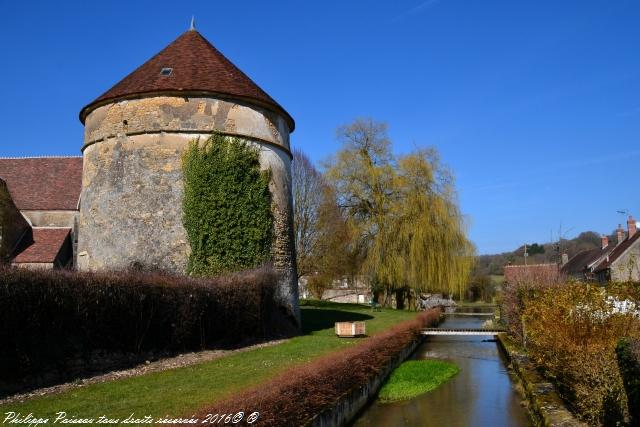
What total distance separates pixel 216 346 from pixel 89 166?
776cm

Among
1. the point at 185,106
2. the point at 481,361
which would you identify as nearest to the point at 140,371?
the point at 185,106

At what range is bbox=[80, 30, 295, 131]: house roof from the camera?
54.6ft

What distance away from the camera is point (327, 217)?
3534 centimetres

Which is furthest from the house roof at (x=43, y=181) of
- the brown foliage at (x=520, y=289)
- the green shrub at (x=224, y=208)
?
the brown foliage at (x=520, y=289)

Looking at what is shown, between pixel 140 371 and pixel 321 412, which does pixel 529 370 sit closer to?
pixel 321 412

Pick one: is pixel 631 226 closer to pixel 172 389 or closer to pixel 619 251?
pixel 619 251

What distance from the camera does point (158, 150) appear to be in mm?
16391

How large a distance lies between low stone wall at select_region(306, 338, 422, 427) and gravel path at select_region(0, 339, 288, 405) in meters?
3.45

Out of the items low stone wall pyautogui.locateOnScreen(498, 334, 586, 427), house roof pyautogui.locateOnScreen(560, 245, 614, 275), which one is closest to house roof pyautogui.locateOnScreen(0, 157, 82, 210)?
low stone wall pyautogui.locateOnScreen(498, 334, 586, 427)

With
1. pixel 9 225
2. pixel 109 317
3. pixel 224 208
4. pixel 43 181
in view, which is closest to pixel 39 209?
pixel 43 181

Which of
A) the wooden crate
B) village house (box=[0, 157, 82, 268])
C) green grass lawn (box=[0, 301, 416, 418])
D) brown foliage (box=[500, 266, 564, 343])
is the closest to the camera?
green grass lawn (box=[0, 301, 416, 418])

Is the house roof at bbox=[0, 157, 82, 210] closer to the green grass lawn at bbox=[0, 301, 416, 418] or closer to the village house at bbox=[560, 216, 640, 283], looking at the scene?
the green grass lawn at bbox=[0, 301, 416, 418]

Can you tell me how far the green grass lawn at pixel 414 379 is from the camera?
12.7 m

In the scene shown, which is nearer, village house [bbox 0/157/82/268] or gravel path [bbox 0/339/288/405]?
gravel path [bbox 0/339/288/405]
